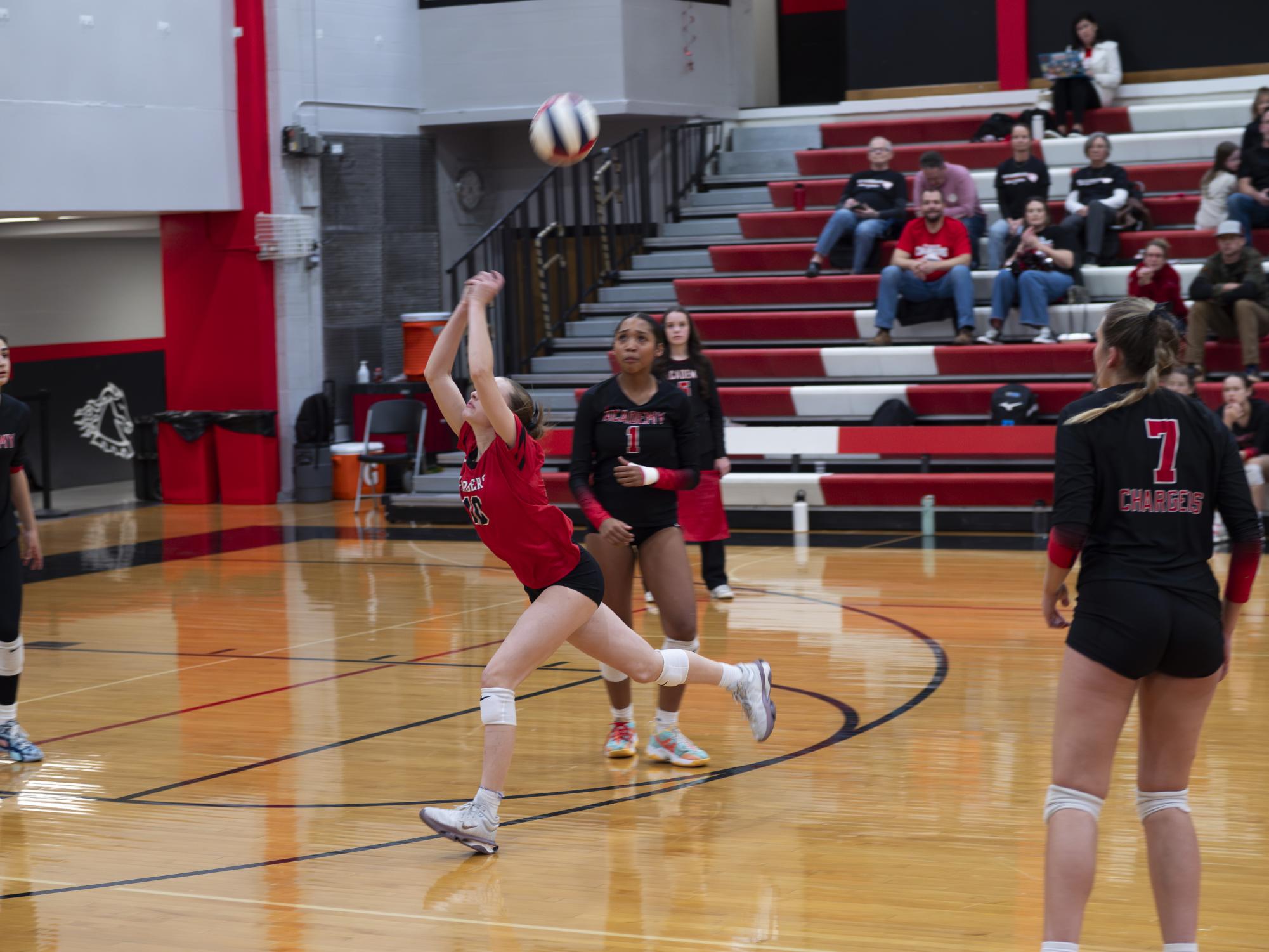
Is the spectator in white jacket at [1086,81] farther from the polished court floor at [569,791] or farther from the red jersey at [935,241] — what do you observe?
the polished court floor at [569,791]

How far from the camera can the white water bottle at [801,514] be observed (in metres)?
13.1

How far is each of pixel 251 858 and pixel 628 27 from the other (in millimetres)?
13365

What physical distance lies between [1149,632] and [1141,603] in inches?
2.6

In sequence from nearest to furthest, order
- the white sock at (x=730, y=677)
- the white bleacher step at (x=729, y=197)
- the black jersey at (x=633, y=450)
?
the white sock at (x=730, y=677) < the black jersey at (x=633, y=450) < the white bleacher step at (x=729, y=197)

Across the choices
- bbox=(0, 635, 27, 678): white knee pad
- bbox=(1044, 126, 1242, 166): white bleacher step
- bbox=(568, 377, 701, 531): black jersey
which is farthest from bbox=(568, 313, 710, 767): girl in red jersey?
bbox=(1044, 126, 1242, 166): white bleacher step

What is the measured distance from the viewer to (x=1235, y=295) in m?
12.8

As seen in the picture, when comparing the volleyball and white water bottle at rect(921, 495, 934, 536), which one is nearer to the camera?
the volleyball

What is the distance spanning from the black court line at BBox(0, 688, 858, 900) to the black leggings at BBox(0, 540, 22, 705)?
185cm

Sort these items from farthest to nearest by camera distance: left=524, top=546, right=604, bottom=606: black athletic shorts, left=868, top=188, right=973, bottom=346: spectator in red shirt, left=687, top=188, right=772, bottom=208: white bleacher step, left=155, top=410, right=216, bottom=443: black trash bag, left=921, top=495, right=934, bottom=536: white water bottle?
1. left=687, top=188, right=772, bottom=208: white bleacher step
2. left=155, top=410, right=216, bottom=443: black trash bag
3. left=868, top=188, right=973, bottom=346: spectator in red shirt
4. left=921, top=495, right=934, bottom=536: white water bottle
5. left=524, top=546, right=604, bottom=606: black athletic shorts

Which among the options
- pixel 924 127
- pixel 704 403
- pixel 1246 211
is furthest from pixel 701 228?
pixel 704 403

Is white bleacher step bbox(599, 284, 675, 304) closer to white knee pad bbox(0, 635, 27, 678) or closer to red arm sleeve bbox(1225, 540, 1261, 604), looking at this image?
white knee pad bbox(0, 635, 27, 678)

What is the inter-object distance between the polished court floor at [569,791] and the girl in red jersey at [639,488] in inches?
10.8

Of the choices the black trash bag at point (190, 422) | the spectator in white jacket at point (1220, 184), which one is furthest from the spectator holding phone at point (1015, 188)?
the black trash bag at point (190, 422)

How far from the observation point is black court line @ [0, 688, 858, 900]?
4953mm
